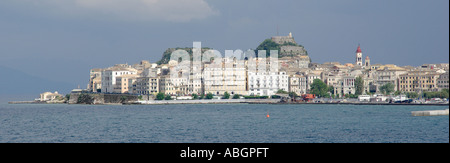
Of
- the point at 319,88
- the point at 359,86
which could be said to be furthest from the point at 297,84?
the point at 359,86

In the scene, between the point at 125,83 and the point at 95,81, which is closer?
the point at 125,83

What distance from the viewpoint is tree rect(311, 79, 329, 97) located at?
2995 inches

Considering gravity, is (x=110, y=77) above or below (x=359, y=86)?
above

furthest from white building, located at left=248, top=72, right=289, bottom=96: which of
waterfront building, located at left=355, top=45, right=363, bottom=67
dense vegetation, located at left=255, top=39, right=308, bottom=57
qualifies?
dense vegetation, located at left=255, top=39, right=308, bottom=57

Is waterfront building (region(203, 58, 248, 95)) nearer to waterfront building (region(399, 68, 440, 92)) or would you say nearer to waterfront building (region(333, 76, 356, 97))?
waterfront building (region(333, 76, 356, 97))

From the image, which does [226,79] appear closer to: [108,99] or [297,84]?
[297,84]

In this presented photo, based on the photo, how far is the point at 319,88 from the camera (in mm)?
77000

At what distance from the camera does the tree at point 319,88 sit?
7606 centimetres

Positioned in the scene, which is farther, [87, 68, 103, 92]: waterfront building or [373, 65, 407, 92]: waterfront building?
[87, 68, 103, 92]: waterfront building

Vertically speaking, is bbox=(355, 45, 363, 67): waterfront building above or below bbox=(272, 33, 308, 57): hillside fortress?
below

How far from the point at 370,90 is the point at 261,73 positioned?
490 inches

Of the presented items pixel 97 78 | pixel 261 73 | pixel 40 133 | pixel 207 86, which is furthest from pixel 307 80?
pixel 40 133

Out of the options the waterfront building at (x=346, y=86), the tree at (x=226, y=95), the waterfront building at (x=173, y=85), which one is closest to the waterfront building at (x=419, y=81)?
the waterfront building at (x=346, y=86)
